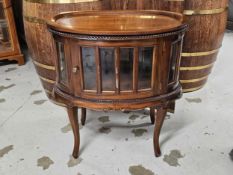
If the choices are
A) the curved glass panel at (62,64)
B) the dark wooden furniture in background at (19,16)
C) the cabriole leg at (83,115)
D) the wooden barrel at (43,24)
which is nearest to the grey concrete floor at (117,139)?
the cabriole leg at (83,115)

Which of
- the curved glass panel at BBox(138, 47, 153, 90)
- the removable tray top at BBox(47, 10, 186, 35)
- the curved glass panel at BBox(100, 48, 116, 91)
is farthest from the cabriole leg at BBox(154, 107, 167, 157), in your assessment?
the removable tray top at BBox(47, 10, 186, 35)

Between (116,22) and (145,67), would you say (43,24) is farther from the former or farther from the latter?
(145,67)

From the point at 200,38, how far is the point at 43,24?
0.99m

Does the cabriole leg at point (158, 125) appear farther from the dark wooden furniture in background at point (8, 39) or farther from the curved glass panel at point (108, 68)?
the dark wooden furniture in background at point (8, 39)

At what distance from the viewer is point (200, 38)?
1.79m

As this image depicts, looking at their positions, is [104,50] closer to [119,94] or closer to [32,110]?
[119,94]

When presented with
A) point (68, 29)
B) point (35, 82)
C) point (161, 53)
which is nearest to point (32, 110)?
point (35, 82)

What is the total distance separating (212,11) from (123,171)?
3.63ft

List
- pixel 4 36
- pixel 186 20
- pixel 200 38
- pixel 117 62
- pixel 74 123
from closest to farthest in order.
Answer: pixel 117 62 → pixel 74 123 → pixel 186 20 → pixel 200 38 → pixel 4 36

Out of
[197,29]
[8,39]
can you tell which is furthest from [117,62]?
[8,39]

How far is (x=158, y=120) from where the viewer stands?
132 centimetres

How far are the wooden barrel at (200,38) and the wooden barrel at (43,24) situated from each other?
→ 1.82 ft

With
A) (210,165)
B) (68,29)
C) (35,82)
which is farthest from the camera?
(35,82)

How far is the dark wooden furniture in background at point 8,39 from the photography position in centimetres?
252
